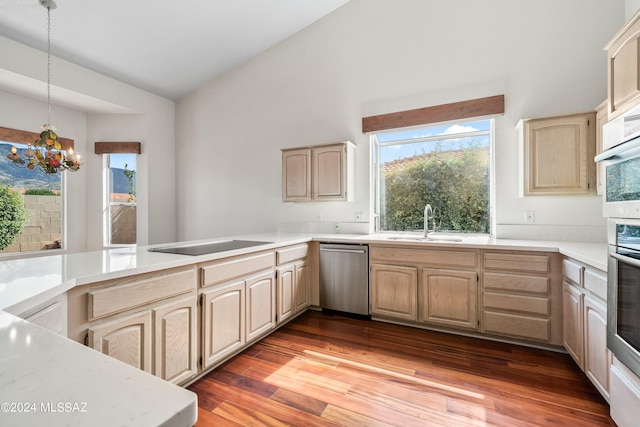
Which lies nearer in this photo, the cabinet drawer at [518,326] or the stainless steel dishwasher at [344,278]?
the cabinet drawer at [518,326]

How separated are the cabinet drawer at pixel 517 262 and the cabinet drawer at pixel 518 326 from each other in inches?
15.4

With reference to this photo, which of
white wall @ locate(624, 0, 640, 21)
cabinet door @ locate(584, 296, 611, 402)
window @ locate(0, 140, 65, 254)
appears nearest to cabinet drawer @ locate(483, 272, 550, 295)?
cabinet door @ locate(584, 296, 611, 402)

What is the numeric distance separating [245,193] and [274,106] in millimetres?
1312

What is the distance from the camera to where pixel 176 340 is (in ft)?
5.74

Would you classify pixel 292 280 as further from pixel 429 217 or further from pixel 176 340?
pixel 429 217

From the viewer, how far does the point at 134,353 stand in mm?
1539

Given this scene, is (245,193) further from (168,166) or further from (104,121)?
(104,121)

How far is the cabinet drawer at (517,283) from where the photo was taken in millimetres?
2307

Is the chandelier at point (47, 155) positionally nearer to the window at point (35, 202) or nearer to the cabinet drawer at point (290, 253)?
the window at point (35, 202)

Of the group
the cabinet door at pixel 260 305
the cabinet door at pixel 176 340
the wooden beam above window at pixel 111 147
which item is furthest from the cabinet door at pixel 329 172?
the wooden beam above window at pixel 111 147

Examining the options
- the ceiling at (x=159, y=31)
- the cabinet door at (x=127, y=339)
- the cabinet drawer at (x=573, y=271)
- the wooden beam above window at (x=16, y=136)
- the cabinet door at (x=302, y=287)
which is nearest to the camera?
the cabinet door at (x=127, y=339)

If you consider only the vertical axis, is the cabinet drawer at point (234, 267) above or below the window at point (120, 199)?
below

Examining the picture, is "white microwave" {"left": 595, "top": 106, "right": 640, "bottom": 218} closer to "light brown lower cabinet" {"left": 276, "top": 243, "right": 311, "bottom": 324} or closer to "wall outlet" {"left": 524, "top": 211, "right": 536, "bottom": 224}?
"wall outlet" {"left": 524, "top": 211, "right": 536, "bottom": 224}

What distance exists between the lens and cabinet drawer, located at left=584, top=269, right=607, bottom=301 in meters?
1.62
